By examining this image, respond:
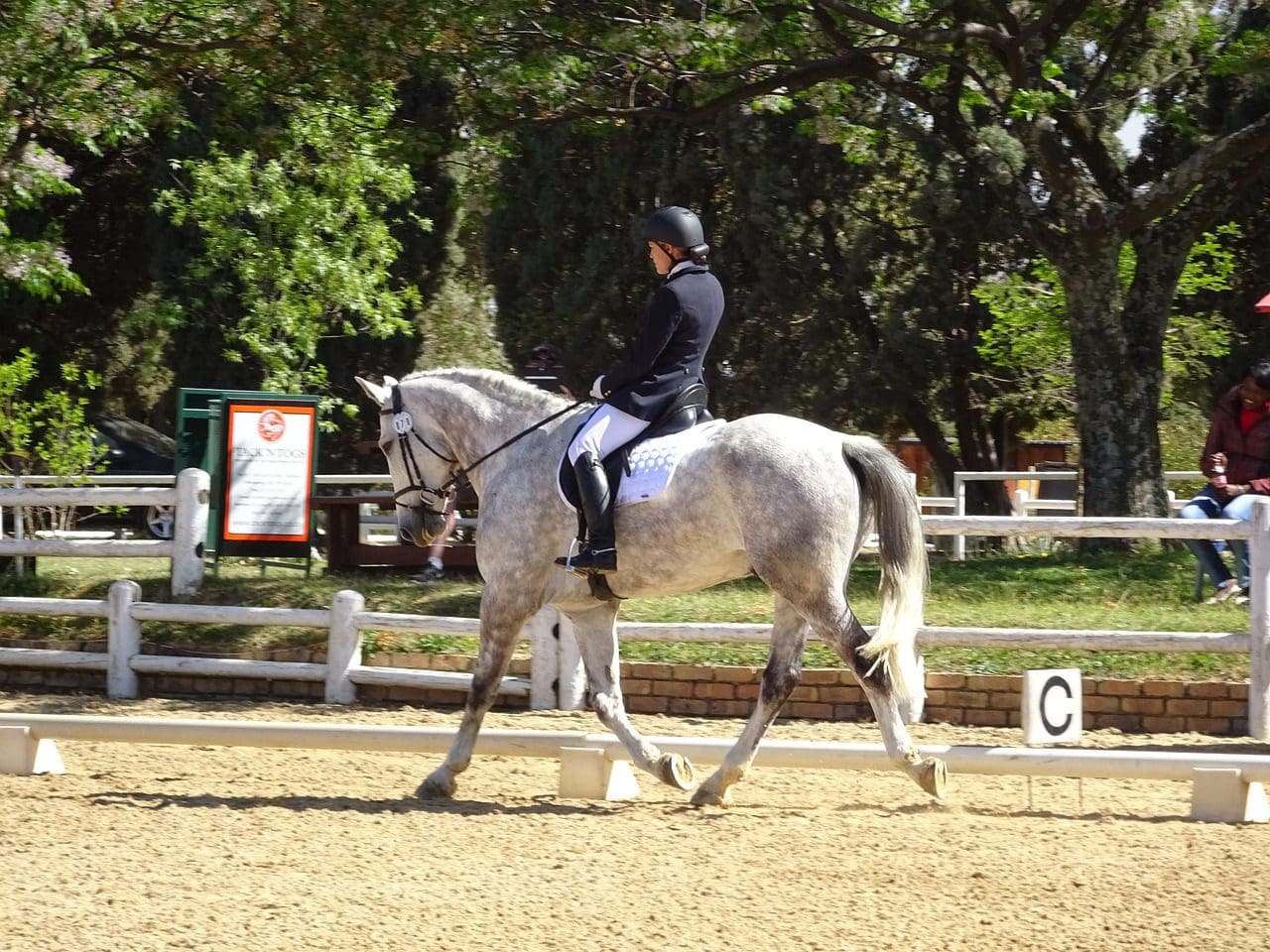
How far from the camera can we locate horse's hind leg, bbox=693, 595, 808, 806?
6.51m

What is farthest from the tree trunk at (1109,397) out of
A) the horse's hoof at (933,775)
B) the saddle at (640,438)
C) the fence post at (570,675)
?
the saddle at (640,438)

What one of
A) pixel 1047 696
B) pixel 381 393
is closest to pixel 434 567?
pixel 381 393

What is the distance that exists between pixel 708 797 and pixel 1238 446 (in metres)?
5.49

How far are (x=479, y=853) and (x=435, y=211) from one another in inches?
914

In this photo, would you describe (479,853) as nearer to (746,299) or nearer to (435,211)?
(746,299)

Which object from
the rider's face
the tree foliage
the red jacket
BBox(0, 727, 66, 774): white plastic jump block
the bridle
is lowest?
BBox(0, 727, 66, 774): white plastic jump block

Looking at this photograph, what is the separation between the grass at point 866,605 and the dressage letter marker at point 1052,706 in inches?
84.6

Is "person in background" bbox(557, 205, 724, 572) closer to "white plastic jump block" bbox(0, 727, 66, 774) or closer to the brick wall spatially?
"white plastic jump block" bbox(0, 727, 66, 774)

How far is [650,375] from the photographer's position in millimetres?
6484

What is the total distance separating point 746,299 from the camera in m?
22.9

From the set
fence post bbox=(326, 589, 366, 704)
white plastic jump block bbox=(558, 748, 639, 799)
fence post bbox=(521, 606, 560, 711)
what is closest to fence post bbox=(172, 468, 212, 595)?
fence post bbox=(326, 589, 366, 704)

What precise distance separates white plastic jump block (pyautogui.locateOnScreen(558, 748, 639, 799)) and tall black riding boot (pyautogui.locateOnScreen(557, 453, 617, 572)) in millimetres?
877

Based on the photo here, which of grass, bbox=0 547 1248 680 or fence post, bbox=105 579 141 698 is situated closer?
grass, bbox=0 547 1248 680

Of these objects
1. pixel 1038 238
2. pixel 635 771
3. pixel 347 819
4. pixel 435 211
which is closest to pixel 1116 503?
pixel 1038 238
